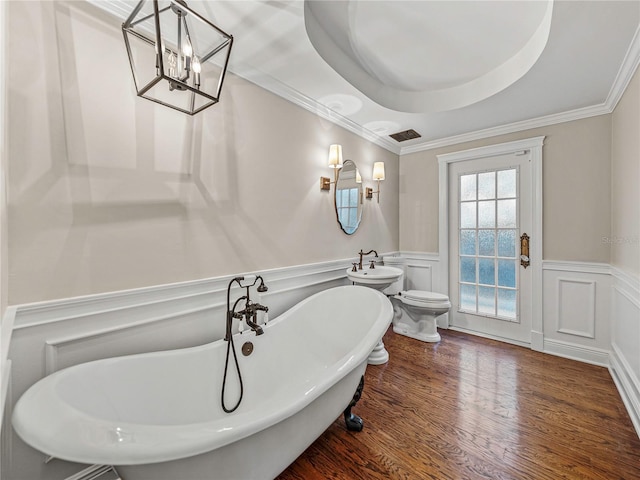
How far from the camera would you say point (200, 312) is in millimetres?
1670

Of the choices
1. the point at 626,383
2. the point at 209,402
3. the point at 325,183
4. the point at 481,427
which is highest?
the point at 325,183

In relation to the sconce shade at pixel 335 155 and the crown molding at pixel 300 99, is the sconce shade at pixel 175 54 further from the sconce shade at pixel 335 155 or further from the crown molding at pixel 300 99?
the sconce shade at pixel 335 155

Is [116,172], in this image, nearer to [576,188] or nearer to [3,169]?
[3,169]

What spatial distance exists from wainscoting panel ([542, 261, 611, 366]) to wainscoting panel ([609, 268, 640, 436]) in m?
0.09

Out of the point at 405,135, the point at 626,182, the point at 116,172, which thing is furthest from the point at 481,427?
the point at 405,135

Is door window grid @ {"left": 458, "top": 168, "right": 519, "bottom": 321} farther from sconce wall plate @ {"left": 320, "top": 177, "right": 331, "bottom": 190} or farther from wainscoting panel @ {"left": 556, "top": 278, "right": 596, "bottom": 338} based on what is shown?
sconce wall plate @ {"left": 320, "top": 177, "right": 331, "bottom": 190}

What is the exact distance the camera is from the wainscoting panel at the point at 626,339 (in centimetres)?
177

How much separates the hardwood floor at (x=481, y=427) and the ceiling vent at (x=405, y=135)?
2332mm

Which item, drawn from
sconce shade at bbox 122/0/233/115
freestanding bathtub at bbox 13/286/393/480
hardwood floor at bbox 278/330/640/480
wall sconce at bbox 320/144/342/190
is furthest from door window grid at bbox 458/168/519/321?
sconce shade at bbox 122/0/233/115

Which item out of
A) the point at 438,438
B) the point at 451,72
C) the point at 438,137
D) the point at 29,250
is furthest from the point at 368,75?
the point at 438,438

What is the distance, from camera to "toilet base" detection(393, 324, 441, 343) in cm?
294

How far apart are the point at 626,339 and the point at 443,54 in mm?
2419

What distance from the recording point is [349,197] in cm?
284

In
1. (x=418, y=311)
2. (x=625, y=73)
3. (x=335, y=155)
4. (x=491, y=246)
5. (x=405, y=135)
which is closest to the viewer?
(x=625, y=73)
